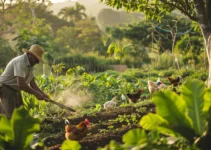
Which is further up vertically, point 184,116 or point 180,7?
point 180,7

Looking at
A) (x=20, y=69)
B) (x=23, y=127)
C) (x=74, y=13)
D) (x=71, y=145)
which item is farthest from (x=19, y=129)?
(x=74, y=13)

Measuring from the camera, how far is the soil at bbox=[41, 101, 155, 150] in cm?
411

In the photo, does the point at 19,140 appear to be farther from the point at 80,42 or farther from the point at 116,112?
the point at 80,42

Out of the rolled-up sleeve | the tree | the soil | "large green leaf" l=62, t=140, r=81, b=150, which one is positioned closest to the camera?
"large green leaf" l=62, t=140, r=81, b=150

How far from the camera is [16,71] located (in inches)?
179

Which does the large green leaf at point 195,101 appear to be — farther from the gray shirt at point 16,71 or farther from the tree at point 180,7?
the tree at point 180,7

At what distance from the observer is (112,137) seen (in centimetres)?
420

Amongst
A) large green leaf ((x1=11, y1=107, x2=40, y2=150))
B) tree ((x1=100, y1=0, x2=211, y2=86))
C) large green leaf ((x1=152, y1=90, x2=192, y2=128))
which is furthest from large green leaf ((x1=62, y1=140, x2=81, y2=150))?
tree ((x1=100, y1=0, x2=211, y2=86))

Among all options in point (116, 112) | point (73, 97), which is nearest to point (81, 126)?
point (116, 112)

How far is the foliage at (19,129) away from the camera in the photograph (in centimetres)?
175

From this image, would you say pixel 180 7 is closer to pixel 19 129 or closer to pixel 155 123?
pixel 155 123

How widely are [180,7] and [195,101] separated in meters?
3.95

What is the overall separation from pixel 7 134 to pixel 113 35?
29790mm

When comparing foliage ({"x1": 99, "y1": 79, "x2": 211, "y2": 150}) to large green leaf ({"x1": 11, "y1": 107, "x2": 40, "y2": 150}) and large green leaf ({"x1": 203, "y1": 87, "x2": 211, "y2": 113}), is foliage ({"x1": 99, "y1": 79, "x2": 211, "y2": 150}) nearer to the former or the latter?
large green leaf ({"x1": 203, "y1": 87, "x2": 211, "y2": 113})
